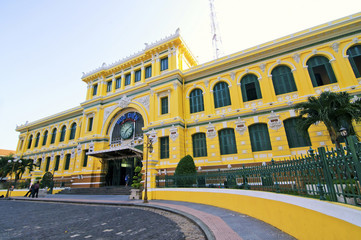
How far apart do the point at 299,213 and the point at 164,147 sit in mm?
13863

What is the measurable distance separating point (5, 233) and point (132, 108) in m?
16.4

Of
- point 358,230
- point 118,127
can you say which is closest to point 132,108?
point 118,127

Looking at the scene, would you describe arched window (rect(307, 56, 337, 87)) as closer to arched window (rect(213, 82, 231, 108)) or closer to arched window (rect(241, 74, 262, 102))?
arched window (rect(241, 74, 262, 102))

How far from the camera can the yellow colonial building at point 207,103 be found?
13.6 m

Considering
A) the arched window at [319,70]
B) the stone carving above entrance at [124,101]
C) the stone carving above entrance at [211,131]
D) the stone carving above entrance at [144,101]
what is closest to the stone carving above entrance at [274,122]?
the arched window at [319,70]

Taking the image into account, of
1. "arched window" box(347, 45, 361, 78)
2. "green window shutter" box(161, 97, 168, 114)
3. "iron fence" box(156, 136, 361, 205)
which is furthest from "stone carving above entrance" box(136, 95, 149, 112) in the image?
"arched window" box(347, 45, 361, 78)

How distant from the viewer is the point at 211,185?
32.7 ft

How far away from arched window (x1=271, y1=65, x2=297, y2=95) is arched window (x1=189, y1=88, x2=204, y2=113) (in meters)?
6.72

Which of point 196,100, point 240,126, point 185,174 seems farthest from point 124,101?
point 240,126

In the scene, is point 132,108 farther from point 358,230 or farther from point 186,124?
point 358,230

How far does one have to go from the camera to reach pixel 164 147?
1708 cm

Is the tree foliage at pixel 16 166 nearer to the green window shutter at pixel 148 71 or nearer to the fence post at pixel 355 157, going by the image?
the green window shutter at pixel 148 71

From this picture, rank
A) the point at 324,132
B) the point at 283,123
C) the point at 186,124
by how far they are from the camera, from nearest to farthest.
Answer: the point at 324,132 < the point at 283,123 < the point at 186,124

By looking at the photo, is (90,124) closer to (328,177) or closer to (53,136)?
(53,136)
